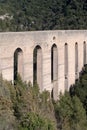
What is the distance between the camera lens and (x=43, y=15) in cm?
4316

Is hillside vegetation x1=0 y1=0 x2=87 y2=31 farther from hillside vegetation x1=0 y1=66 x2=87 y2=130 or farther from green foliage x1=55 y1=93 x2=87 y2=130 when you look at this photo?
hillside vegetation x1=0 y1=66 x2=87 y2=130

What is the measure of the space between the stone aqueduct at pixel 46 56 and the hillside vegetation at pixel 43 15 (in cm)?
1483

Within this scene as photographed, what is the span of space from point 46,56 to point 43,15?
88.0 ft

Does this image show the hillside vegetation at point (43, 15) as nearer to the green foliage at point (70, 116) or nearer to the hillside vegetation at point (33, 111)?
the green foliage at point (70, 116)

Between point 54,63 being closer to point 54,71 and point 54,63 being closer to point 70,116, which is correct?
point 54,71

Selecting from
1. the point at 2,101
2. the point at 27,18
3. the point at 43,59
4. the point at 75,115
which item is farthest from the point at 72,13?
the point at 2,101

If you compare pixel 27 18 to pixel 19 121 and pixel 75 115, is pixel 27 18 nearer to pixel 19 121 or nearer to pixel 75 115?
pixel 75 115

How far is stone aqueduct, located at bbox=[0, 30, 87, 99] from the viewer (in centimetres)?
1348

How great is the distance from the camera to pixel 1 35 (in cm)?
1280

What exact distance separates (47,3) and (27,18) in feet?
10.2

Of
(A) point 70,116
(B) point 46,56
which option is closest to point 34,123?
(A) point 70,116

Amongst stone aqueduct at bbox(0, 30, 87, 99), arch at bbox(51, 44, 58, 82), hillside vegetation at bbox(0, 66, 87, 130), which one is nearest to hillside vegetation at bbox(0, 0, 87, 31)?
stone aqueduct at bbox(0, 30, 87, 99)

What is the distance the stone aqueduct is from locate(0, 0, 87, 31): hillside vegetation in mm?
14833

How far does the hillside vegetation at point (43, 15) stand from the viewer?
124ft
